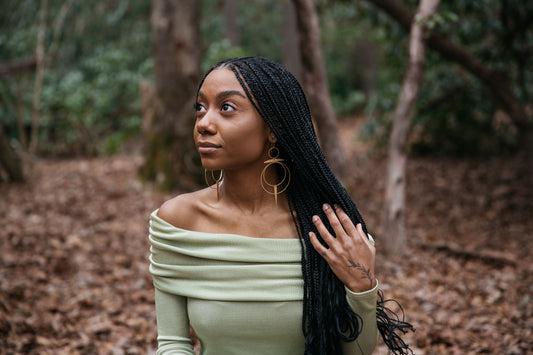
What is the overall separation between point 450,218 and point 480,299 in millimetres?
2982

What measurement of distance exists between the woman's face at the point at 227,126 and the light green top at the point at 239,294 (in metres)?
0.31

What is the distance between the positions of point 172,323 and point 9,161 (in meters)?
7.31

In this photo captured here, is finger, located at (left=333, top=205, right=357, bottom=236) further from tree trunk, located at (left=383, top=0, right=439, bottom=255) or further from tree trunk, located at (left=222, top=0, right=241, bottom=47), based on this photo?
tree trunk, located at (left=222, top=0, right=241, bottom=47)

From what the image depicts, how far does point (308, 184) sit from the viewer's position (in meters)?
1.90

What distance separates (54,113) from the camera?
12.1 meters

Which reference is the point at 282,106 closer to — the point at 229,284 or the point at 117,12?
the point at 229,284

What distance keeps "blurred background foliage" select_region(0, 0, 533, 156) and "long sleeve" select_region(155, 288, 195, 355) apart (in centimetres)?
413

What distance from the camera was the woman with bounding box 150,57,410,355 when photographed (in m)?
1.75

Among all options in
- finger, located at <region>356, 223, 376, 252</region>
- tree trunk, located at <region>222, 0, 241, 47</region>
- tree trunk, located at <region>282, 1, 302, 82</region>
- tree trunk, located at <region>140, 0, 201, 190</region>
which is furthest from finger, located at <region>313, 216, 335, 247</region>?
tree trunk, located at <region>222, 0, 241, 47</region>

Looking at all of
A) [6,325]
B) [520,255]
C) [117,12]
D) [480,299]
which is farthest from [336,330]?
[117,12]

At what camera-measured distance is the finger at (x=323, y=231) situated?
176 centimetres

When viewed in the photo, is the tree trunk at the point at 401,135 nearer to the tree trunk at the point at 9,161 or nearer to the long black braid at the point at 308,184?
the long black braid at the point at 308,184

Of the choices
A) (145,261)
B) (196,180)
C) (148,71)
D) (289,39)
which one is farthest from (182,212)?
(289,39)

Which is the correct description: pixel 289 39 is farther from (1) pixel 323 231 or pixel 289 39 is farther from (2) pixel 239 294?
(2) pixel 239 294
